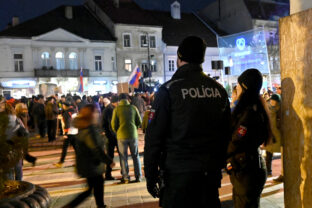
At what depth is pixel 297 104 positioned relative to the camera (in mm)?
2941

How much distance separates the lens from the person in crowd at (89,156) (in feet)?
16.2

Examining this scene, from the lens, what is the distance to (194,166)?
252 centimetres

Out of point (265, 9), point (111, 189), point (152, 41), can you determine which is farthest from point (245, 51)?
point (265, 9)

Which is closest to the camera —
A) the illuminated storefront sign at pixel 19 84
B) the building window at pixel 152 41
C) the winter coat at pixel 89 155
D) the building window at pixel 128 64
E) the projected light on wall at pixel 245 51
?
the winter coat at pixel 89 155

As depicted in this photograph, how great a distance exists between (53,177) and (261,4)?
43815mm

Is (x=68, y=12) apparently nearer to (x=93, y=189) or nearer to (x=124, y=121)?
(x=124, y=121)

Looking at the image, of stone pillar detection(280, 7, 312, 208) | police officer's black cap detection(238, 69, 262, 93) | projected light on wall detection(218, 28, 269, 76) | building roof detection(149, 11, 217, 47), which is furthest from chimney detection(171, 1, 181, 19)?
stone pillar detection(280, 7, 312, 208)

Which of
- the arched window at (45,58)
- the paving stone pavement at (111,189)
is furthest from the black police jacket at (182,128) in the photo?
the arched window at (45,58)

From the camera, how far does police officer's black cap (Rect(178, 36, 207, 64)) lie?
2695 mm

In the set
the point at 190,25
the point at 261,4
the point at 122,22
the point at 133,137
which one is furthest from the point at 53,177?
the point at 261,4

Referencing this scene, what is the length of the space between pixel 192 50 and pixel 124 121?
462 centimetres

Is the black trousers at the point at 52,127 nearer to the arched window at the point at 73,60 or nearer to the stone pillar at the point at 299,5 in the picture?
the stone pillar at the point at 299,5

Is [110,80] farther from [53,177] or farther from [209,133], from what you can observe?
[209,133]

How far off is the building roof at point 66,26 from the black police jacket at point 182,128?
33.6m
